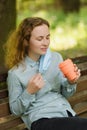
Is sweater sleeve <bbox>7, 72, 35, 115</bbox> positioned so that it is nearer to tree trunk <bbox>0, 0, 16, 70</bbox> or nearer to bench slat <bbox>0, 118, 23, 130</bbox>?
bench slat <bbox>0, 118, 23, 130</bbox>

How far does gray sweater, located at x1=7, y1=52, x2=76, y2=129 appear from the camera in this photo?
346cm

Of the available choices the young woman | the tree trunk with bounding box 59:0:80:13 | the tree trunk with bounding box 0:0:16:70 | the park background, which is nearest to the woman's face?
the young woman

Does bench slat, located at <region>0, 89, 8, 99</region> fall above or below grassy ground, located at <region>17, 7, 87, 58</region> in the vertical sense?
above

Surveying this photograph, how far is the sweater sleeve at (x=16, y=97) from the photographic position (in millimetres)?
3431

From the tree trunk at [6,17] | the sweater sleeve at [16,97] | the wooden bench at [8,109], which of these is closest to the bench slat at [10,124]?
the wooden bench at [8,109]

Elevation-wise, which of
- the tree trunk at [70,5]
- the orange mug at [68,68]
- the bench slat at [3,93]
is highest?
the orange mug at [68,68]

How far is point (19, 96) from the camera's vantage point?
3.46m

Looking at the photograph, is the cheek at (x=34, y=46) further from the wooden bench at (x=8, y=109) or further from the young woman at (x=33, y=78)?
the wooden bench at (x=8, y=109)

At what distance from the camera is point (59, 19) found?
1305cm

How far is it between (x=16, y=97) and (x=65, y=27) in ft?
29.2

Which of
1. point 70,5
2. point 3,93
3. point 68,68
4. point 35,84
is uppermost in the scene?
point 68,68

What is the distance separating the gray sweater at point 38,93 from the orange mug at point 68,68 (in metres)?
0.23

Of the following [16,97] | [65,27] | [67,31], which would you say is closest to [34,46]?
[16,97]

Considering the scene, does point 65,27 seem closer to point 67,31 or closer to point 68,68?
point 67,31
